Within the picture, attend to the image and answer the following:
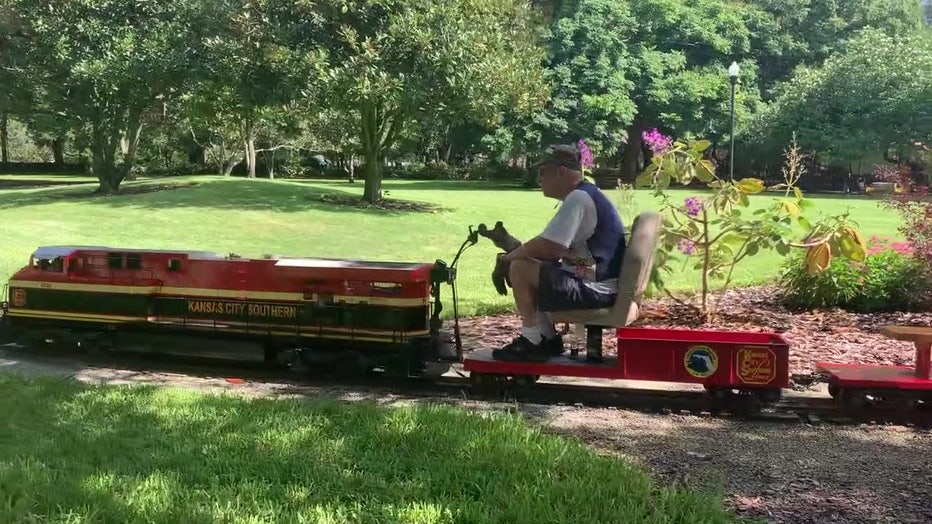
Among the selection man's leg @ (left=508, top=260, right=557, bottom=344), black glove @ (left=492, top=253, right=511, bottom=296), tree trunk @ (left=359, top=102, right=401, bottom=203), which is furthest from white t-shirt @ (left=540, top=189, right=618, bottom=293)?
tree trunk @ (left=359, top=102, right=401, bottom=203)

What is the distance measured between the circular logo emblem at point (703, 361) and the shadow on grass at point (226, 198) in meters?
16.8

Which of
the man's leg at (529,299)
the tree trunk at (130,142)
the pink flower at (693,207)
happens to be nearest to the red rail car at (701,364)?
the man's leg at (529,299)

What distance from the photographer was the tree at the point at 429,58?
56.7 feet

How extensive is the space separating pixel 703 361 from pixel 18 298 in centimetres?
609

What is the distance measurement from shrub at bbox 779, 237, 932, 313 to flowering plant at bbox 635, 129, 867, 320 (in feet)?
2.44

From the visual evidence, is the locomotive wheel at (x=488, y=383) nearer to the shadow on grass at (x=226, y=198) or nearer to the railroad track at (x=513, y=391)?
the railroad track at (x=513, y=391)

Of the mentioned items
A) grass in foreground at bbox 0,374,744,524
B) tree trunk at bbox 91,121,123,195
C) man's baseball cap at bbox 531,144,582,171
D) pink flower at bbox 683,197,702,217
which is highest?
tree trunk at bbox 91,121,123,195

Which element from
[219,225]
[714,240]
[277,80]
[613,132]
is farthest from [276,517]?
[613,132]

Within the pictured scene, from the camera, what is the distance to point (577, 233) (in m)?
5.68

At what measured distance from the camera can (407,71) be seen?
1875cm

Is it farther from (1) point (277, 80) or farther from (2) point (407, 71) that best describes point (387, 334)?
(2) point (407, 71)

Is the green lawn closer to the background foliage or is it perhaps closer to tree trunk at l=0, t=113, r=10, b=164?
the background foliage

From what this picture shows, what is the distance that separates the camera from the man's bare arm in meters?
5.48

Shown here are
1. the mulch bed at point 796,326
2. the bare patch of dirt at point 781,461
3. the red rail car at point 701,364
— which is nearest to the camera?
the bare patch of dirt at point 781,461
